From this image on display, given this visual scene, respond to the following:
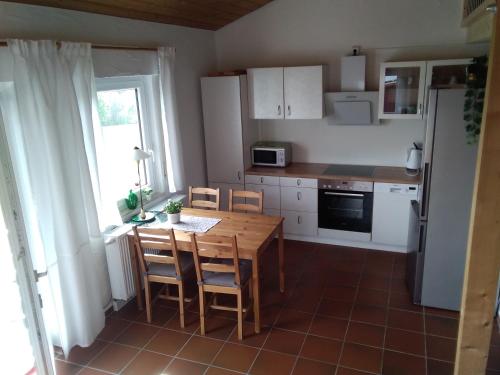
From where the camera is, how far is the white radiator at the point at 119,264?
352cm

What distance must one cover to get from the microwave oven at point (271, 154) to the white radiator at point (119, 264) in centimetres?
A: 200

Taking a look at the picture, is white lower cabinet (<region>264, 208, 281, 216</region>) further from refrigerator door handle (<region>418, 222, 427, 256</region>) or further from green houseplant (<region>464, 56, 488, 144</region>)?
green houseplant (<region>464, 56, 488, 144</region>)

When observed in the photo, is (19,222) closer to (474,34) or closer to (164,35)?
(164,35)

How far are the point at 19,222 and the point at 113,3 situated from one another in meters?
2.00

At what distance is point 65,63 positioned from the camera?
2949 millimetres

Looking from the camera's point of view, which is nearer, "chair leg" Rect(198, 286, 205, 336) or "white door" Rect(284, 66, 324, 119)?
"chair leg" Rect(198, 286, 205, 336)

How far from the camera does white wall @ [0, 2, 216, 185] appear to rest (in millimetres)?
2797

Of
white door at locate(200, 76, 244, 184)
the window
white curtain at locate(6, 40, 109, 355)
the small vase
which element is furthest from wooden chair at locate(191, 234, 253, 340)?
white door at locate(200, 76, 244, 184)

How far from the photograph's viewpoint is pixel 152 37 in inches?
161

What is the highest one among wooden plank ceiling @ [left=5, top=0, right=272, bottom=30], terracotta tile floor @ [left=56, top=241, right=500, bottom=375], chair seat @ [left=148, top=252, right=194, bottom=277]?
wooden plank ceiling @ [left=5, top=0, right=272, bottom=30]

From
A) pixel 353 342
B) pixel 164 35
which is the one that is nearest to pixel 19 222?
pixel 353 342

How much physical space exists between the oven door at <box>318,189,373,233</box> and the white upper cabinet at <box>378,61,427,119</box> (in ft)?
3.05

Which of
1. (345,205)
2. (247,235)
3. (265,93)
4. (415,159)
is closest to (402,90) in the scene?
(415,159)

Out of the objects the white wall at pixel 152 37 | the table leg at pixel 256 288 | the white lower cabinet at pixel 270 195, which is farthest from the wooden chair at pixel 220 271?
A: the white wall at pixel 152 37
